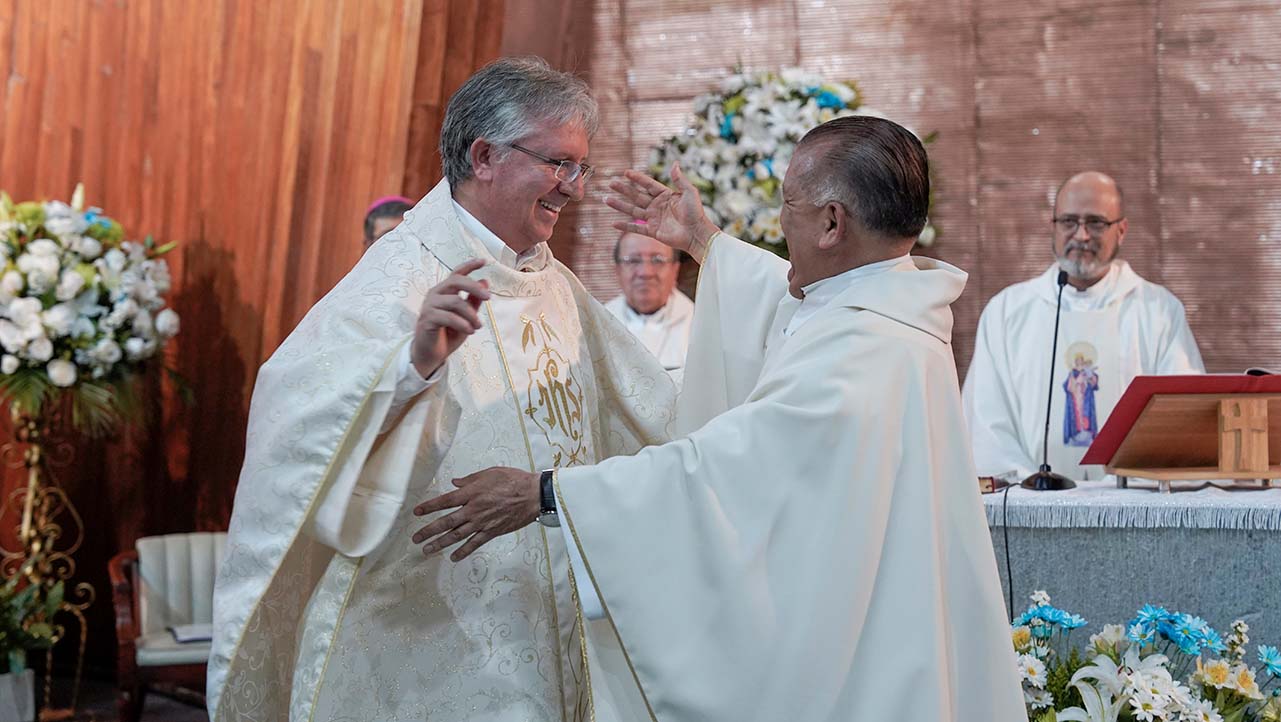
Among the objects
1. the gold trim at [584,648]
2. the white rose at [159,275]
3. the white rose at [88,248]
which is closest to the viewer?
the gold trim at [584,648]

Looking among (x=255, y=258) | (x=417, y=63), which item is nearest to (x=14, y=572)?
(x=255, y=258)

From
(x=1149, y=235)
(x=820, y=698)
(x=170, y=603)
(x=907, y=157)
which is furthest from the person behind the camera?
(x=1149, y=235)

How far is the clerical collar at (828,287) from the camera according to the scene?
2.34 metres

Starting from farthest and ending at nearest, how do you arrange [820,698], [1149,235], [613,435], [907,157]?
1. [1149,235]
2. [613,435]
3. [907,157]
4. [820,698]

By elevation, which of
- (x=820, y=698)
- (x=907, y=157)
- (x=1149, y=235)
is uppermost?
(x=1149, y=235)

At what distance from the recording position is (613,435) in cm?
298

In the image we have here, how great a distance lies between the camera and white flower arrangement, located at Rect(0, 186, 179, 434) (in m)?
5.48

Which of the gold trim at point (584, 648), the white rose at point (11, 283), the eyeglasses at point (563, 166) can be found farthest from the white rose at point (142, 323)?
the gold trim at point (584, 648)

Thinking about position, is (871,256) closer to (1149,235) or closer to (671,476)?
(671,476)

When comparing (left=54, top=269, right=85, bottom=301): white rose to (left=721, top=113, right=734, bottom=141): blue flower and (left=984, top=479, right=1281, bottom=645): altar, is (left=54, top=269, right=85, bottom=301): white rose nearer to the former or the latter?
(left=721, top=113, right=734, bottom=141): blue flower

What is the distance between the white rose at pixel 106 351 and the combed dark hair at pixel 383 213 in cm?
132

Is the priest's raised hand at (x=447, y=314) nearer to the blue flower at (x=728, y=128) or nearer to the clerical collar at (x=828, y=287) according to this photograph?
the clerical collar at (x=828, y=287)

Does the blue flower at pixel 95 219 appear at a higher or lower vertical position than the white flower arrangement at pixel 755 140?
lower

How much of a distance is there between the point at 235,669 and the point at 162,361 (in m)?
3.91
